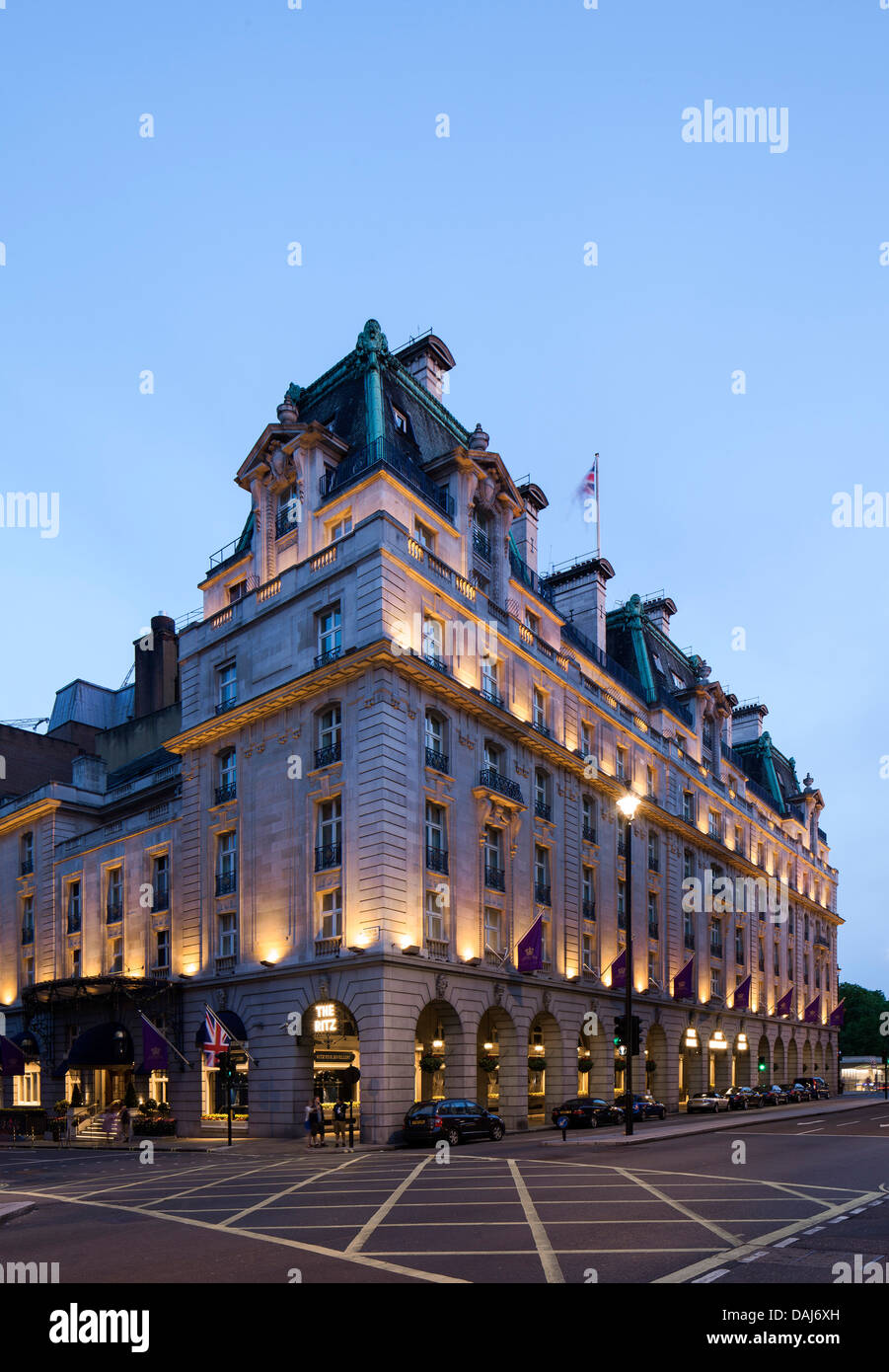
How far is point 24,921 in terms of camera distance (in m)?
59.0

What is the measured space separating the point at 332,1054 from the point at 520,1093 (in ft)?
27.2

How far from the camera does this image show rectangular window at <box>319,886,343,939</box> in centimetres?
3766

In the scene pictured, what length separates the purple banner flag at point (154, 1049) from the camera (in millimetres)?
41375

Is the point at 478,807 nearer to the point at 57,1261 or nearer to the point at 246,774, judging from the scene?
the point at 246,774

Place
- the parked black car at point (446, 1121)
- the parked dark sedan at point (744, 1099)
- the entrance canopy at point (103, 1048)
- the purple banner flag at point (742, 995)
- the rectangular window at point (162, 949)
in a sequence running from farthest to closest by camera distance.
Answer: the purple banner flag at point (742, 995) → the parked dark sedan at point (744, 1099) → the rectangular window at point (162, 949) → the entrance canopy at point (103, 1048) → the parked black car at point (446, 1121)

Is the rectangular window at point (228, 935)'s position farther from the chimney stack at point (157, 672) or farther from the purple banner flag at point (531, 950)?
the chimney stack at point (157, 672)

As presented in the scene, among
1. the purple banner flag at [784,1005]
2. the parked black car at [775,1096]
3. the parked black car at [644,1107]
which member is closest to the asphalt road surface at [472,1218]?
the parked black car at [644,1107]

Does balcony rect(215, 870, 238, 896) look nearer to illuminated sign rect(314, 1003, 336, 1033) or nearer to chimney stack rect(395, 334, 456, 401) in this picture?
illuminated sign rect(314, 1003, 336, 1033)

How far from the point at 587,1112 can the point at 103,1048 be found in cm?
1946

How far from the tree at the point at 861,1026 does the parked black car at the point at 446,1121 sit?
11922 cm

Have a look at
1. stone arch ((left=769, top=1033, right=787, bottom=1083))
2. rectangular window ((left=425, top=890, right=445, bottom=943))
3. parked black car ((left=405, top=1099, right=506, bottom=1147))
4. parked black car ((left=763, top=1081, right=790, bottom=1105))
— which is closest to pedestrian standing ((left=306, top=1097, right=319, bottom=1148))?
parked black car ((left=405, top=1099, right=506, bottom=1147))
